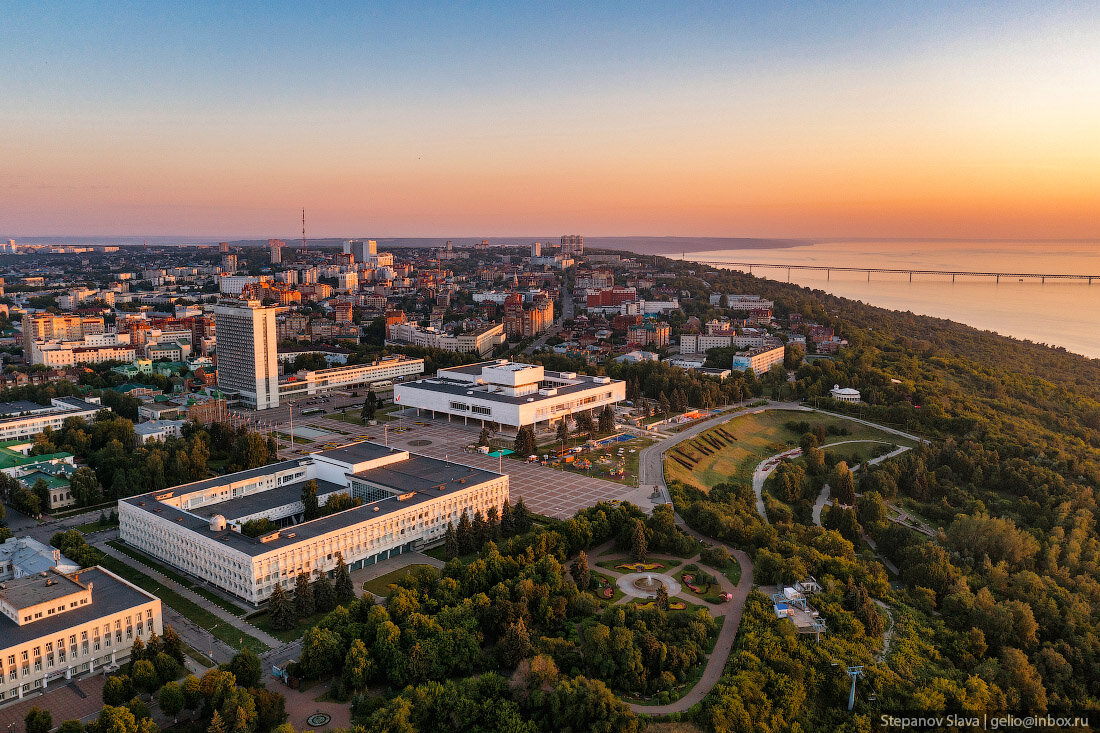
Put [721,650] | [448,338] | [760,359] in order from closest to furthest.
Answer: [721,650] → [760,359] → [448,338]

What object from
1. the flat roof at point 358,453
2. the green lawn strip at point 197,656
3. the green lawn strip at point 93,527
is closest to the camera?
the green lawn strip at point 197,656

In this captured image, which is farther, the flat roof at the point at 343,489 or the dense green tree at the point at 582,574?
the flat roof at the point at 343,489

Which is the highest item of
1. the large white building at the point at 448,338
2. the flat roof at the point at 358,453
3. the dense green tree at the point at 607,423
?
the large white building at the point at 448,338

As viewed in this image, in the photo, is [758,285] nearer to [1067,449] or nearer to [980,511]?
[1067,449]

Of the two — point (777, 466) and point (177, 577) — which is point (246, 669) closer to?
point (177, 577)

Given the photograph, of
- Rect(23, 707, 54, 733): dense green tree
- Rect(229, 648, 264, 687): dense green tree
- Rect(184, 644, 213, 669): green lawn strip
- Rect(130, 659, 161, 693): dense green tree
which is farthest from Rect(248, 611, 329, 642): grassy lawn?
Rect(23, 707, 54, 733): dense green tree

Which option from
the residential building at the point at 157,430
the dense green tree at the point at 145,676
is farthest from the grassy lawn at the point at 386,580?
the residential building at the point at 157,430

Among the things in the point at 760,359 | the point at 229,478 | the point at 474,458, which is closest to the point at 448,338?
the point at 760,359

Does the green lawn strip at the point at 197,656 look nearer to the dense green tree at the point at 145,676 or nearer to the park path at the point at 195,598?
the park path at the point at 195,598
